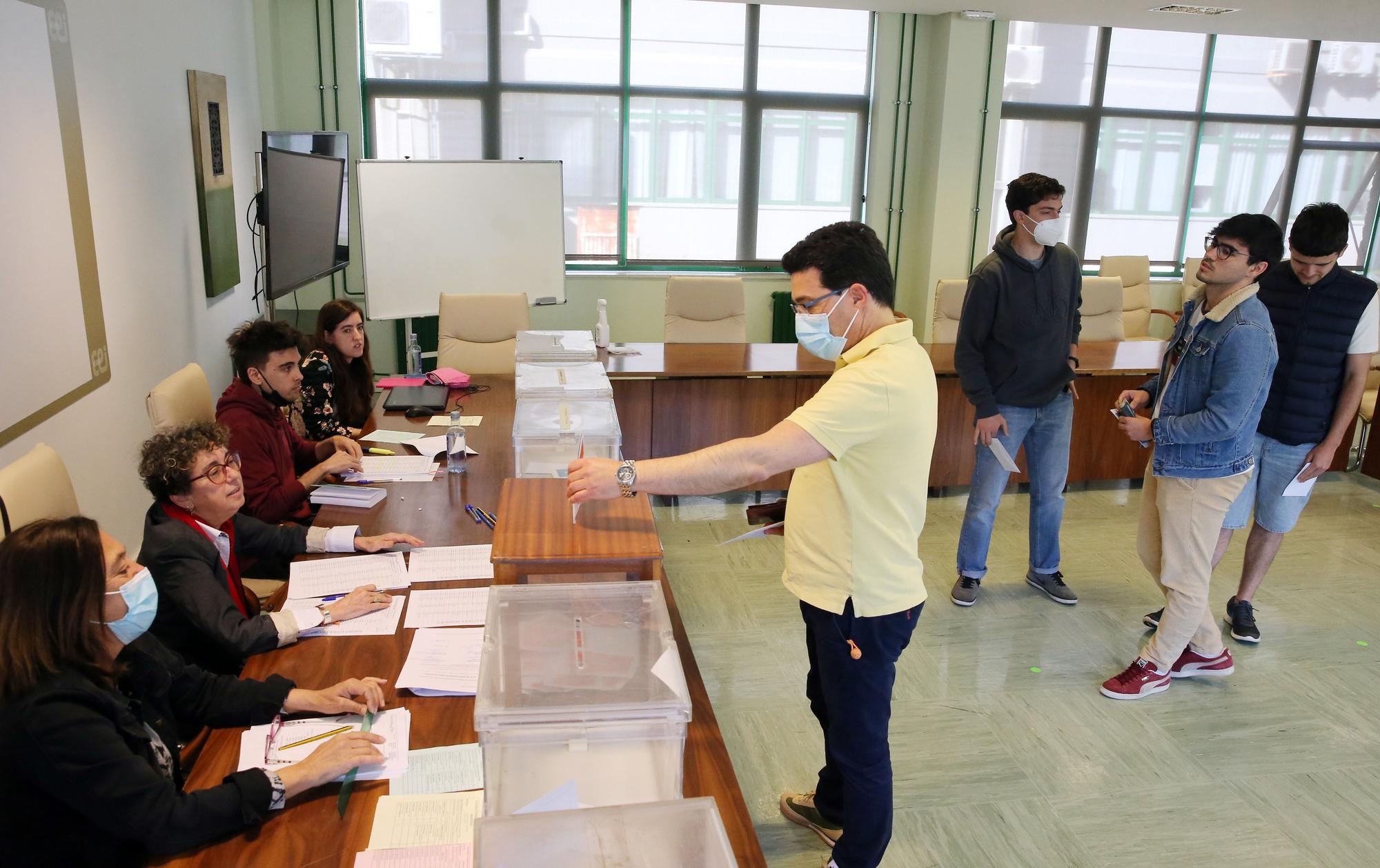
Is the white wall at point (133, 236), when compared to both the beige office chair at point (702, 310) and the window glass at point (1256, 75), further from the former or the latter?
the window glass at point (1256, 75)

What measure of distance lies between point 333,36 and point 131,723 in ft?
19.2

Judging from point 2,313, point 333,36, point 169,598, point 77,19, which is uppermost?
point 333,36

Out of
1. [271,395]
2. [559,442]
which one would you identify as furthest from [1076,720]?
[271,395]

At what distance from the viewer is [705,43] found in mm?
6719

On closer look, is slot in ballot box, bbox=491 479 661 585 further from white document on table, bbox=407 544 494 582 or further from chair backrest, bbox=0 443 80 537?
chair backrest, bbox=0 443 80 537

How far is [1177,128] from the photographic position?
298 inches

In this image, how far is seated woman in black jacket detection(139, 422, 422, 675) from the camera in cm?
190

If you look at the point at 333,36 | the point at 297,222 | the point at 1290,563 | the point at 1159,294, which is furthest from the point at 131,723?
the point at 1159,294

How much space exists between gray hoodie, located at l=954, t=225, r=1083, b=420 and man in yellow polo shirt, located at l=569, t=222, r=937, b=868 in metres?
1.72

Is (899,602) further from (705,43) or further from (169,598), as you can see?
(705,43)

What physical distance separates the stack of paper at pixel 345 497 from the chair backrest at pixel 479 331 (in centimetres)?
203

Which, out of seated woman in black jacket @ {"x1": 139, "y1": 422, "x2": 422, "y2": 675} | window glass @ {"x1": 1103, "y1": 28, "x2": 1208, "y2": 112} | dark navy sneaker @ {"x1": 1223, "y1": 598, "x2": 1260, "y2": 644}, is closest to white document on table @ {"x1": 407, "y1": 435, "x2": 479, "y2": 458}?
seated woman in black jacket @ {"x1": 139, "y1": 422, "x2": 422, "y2": 675}

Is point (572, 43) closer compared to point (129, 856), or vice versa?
point (129, 856)

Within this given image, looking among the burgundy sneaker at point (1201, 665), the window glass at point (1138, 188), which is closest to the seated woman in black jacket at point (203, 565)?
the burgundy sneaker at point (1201, 665)
